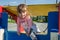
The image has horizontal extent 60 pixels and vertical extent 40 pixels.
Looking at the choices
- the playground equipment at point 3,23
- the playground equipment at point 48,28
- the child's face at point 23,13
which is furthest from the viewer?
the playground equipment at point 3,23

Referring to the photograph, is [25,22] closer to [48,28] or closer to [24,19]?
[24,19]

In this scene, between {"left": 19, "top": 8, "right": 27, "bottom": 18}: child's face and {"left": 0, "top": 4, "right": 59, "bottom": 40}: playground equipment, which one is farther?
{"left": 0, "top": 4, "right": 59, "bottom": 40}: playground equipment

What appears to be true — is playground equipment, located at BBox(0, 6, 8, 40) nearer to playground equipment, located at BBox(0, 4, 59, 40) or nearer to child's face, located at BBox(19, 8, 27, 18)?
playground equipment, located at BBox(0, 4, 59, 40)

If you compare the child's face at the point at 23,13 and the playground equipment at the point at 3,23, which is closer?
the child's face at the point at 23,13

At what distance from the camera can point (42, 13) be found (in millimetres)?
8758

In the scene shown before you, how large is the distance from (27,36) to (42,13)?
214 centimetres

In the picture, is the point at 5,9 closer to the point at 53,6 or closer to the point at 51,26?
the point at 53,6

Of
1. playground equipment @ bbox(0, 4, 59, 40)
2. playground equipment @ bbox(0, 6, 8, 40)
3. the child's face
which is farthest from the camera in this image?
playground equipment @ bbox(0, 6, 8, 40)

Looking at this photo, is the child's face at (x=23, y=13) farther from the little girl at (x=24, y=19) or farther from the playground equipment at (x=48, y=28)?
the playground equipment at (x=48, y=28)

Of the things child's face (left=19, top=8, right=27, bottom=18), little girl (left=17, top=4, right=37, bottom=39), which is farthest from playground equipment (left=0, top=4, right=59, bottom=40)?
child's face (left=19, top=8, right=27, bottom=18)

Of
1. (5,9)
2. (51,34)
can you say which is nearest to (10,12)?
(5,9)

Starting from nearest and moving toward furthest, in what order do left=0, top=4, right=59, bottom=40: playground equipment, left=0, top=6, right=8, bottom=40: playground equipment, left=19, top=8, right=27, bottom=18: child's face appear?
1. left=19, top=8, right=27, bottom=18: child's face
2. left=0, top=4, right=59, bottom=40: playground equipment
3. left=0, top=6, right=8, bottom=40: playground equipment

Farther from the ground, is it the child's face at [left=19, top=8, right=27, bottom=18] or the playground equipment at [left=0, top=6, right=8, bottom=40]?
the child's face at [left=19, top=8, right=27, bottom=18]

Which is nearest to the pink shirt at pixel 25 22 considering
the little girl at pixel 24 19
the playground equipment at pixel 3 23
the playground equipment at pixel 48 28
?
the little girl at pixel 24 19
